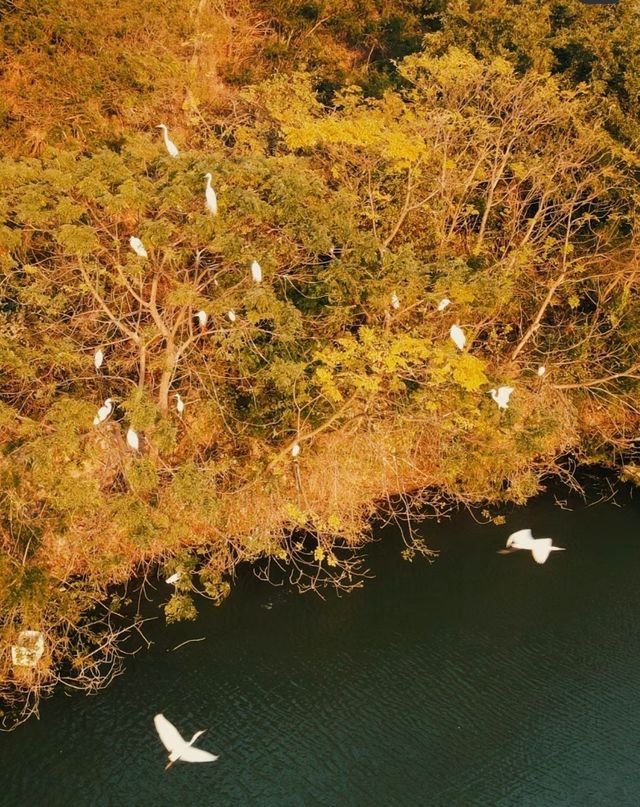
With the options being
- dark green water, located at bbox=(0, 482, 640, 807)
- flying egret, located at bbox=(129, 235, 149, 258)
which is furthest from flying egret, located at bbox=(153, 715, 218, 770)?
flying egret, located at bbox=(129, 235, 149, 258)

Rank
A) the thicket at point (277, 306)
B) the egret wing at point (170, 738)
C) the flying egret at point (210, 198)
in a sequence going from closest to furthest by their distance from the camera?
the egret wing at point (170, 738) → the flying egret at point (210, 198) → the thicket at point (277, 306)

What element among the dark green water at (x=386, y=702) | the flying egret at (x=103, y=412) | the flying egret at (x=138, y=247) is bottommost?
the dark green water at (x=386, y=702)

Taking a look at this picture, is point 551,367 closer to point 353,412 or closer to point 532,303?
point 532,303

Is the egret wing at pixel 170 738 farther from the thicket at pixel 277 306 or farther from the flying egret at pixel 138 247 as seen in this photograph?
the flying egret at pixel 138 247

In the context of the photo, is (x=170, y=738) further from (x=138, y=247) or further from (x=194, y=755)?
(x=138, y=247)

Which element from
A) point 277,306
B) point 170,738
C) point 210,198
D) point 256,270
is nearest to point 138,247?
point 210,198

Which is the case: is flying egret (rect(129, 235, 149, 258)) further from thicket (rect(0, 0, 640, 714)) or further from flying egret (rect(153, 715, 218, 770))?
flying egret (rect(153, 715, 218, 770))

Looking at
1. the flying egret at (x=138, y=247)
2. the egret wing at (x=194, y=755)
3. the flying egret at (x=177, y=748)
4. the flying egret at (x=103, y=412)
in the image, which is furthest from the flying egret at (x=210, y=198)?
the egret wing at (x=194, y=755)
